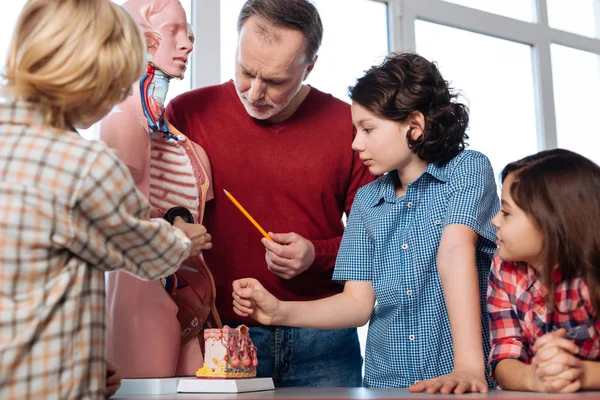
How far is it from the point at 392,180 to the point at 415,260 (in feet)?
0.75

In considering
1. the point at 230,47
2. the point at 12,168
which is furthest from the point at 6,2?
the point at 12,168

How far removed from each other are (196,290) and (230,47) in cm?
152

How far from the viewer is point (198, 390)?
4.08ft

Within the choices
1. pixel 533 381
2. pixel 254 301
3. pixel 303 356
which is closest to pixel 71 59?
pixel 254 301

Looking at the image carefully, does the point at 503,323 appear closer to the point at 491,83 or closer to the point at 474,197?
the point at 474,197

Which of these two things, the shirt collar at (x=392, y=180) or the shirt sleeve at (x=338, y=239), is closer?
the shirt collar at (x=392, y=180)

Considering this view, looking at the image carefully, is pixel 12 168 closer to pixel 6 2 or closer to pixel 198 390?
pixel 198 390

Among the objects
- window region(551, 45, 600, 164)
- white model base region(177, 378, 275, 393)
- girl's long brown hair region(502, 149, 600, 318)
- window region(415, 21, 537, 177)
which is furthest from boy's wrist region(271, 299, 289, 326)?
window region(551, 45, 600, 164)

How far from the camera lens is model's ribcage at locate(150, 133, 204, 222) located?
4.98 ft

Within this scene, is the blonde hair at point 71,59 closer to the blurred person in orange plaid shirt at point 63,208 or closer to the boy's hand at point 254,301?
the blurred person in orange plaid shirt at point 63,208

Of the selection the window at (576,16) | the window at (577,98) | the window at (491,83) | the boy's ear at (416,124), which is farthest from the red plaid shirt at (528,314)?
the window at (576,16)

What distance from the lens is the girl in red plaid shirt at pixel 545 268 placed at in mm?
1320

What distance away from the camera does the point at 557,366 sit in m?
1.21

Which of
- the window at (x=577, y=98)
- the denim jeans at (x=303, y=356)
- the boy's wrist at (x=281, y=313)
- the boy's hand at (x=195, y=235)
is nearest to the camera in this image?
the boy's hand at (x=195, y=235)
